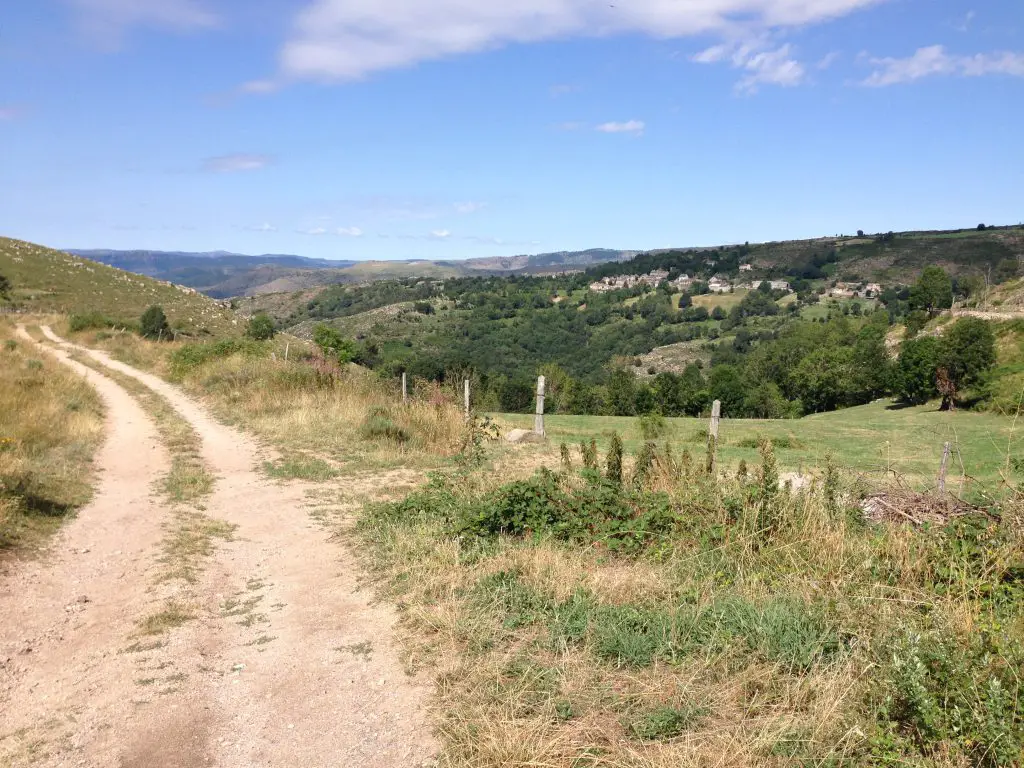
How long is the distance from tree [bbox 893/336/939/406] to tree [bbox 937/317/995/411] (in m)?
0.58

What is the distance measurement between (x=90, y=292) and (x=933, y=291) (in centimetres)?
7088

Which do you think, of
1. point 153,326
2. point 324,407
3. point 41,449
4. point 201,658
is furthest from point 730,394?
point 201,658

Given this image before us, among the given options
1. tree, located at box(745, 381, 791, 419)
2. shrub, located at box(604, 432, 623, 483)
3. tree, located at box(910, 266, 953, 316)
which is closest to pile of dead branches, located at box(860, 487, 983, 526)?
shrub, located at box(604, 432, 623, 483)

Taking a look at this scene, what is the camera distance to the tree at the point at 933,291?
58.3 metres

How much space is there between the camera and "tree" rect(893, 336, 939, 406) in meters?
27.5

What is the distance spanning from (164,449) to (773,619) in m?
9.50

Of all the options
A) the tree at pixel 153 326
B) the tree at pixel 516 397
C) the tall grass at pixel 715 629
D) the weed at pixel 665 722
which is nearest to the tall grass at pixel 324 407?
the tall grass at pixel 715 629

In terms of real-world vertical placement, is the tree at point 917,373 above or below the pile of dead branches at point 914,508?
below

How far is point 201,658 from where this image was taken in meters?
4.14

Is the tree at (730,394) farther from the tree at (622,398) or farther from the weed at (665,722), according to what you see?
the weed at (665,722)

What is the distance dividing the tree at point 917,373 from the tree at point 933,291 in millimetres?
32657

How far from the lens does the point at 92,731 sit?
3340 millimetres

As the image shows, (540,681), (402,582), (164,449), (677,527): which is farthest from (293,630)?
(164,449)

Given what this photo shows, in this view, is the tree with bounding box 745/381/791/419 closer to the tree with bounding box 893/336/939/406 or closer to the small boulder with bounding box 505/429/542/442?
the tree with bounding box 893/336/939/406
